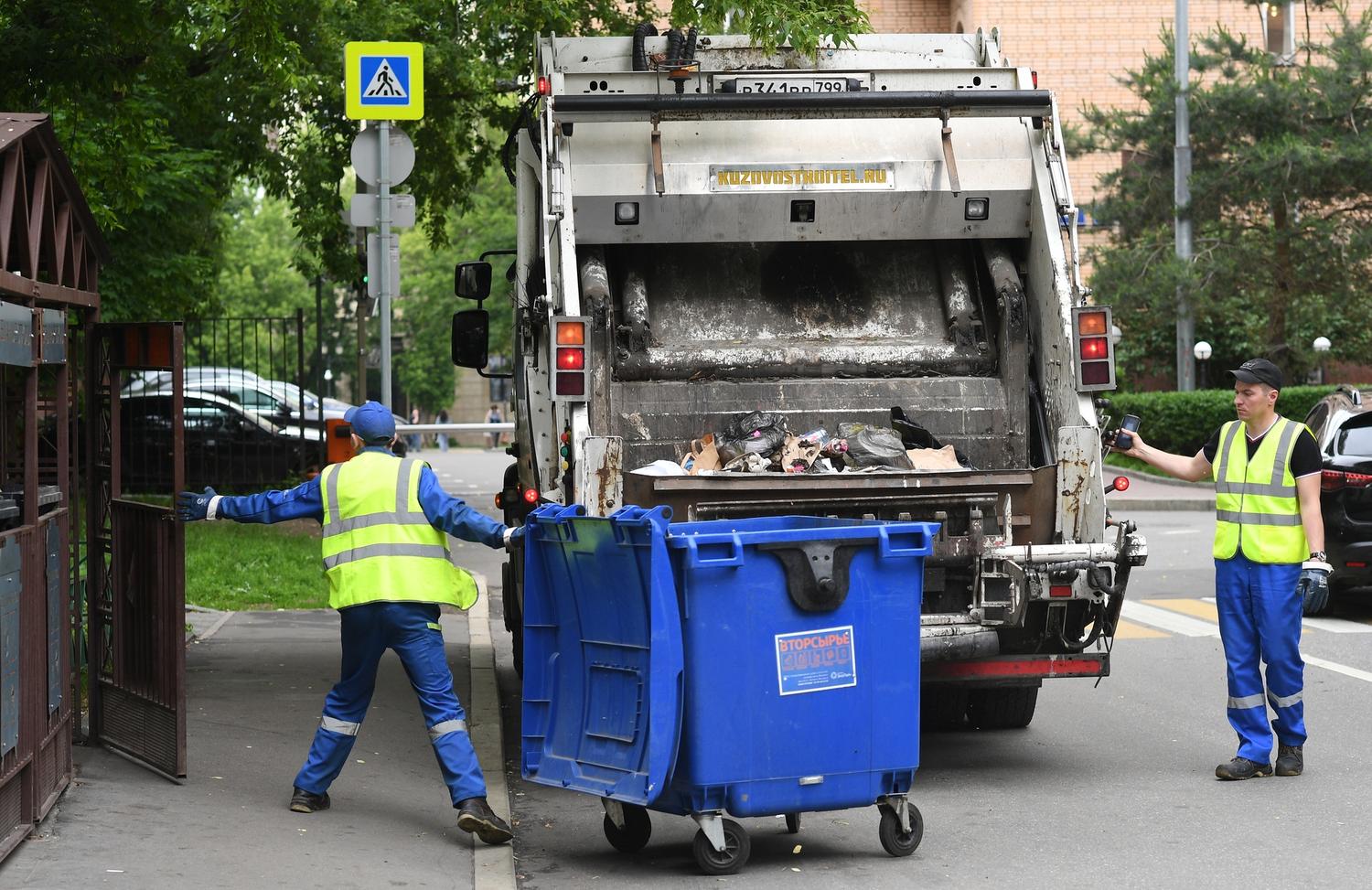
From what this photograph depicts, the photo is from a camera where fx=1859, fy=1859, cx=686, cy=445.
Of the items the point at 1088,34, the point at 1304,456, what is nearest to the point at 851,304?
the point at 1304,456

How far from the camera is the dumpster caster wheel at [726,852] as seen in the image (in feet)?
19.8

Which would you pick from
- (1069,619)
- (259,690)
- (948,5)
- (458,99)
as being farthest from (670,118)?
(948,5)

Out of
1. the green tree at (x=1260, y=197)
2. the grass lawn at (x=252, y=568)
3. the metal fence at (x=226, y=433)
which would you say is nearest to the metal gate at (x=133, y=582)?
the grass lawn at (x=252, y=568)

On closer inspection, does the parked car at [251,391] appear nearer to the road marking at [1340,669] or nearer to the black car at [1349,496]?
the black car at [1349,496]

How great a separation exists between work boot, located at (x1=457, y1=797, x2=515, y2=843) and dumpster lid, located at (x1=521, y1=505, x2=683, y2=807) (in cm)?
22

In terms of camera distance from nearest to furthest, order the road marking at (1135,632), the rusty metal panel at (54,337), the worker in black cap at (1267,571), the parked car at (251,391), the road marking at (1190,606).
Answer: the rusty metal panel at (54,337), the worker in black cap at (1267,571), the road marking at (1135,632), the road marking at (1190,606), the parked car at (251,391)

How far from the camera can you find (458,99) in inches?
683

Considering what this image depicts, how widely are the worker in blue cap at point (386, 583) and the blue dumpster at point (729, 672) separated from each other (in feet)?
0.99

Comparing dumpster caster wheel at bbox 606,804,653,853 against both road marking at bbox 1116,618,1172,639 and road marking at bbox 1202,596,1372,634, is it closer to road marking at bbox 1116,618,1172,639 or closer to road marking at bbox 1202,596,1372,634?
road marking at bbox 1116,618,1172,639

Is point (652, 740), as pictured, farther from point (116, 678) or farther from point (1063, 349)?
point (1063, 349)

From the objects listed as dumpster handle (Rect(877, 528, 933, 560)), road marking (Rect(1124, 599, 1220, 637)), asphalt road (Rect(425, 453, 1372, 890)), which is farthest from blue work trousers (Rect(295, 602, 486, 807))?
road marking (Rect(1124, 599, 1220, 637))

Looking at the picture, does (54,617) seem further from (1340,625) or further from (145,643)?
(1340,625)

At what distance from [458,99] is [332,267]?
2289mm

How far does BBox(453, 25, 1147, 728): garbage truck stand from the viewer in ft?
24.7
